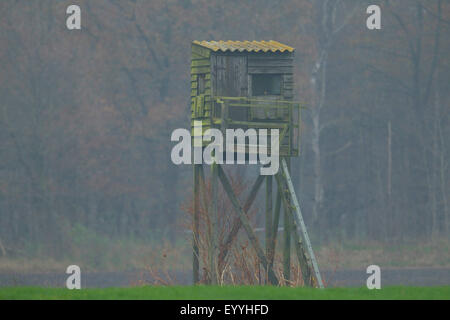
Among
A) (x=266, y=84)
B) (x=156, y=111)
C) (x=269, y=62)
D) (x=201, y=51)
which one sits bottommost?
(x=156, y=111)

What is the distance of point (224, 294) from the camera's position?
22.5 meters

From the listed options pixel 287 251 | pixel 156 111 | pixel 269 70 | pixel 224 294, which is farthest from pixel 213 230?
pixel 156 111

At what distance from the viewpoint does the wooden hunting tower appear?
92.2ft

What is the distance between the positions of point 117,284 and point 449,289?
20280 millimetres

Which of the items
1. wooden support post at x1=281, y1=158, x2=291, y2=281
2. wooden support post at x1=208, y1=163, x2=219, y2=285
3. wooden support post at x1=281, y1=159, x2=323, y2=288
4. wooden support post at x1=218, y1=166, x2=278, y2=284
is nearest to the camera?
wooden support post at x1=281, y1=159, x2=323, y2=288

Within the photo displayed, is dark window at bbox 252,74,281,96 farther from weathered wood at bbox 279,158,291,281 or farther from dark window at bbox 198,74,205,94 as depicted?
weathered wood at bbox 279,158,291,281

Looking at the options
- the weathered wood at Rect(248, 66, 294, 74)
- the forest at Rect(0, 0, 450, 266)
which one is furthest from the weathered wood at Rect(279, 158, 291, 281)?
the forest at Rect(0, 0, 450, 266)

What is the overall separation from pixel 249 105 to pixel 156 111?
2114cm

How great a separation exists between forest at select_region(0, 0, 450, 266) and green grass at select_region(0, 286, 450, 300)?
23.0 metres

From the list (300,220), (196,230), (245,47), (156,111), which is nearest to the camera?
(300,220)

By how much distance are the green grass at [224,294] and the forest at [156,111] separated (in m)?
23.0

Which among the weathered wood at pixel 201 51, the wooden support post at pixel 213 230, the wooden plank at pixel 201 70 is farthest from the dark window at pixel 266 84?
the wooden support post at pixel 213 230

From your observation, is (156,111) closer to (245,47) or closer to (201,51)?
(201,51)

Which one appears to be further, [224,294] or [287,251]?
[287,251]
